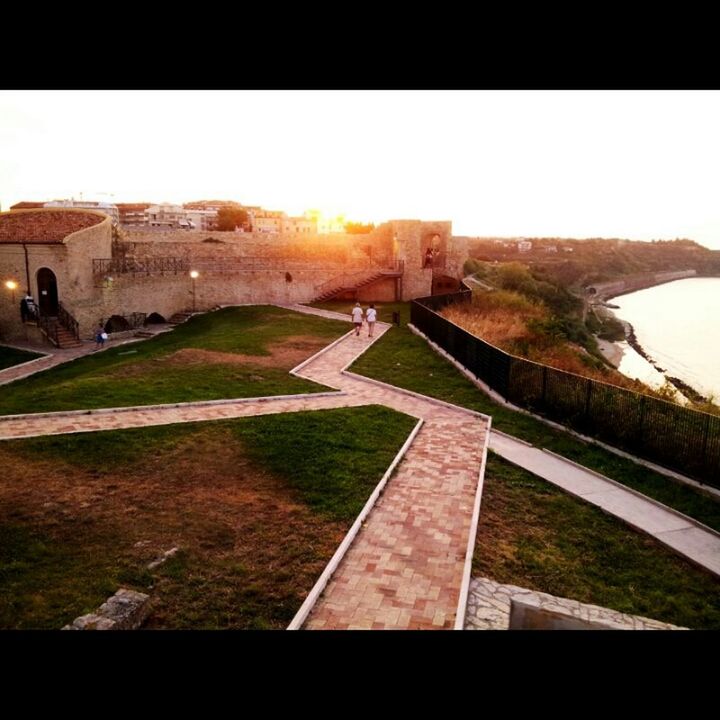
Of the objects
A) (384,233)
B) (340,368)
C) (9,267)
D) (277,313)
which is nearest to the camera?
(340,368)

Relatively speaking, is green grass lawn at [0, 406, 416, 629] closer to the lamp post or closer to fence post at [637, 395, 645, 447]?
fence post at [637, 395, 645, 447]

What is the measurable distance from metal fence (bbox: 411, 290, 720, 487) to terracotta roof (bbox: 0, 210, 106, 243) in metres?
20.4

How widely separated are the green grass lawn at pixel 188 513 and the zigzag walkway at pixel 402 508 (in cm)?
42

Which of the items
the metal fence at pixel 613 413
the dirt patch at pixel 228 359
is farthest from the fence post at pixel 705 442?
the dirt patch at pixel 228 359

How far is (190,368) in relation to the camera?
17.0 metres

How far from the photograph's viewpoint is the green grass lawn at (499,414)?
9.44 metres

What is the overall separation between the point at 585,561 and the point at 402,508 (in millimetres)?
2676

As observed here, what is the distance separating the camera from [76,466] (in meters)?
9.54

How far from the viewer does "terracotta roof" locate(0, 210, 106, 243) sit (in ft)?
81.2

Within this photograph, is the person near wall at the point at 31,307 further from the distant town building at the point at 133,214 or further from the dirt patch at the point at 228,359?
the distant town building at the point at 133,214
